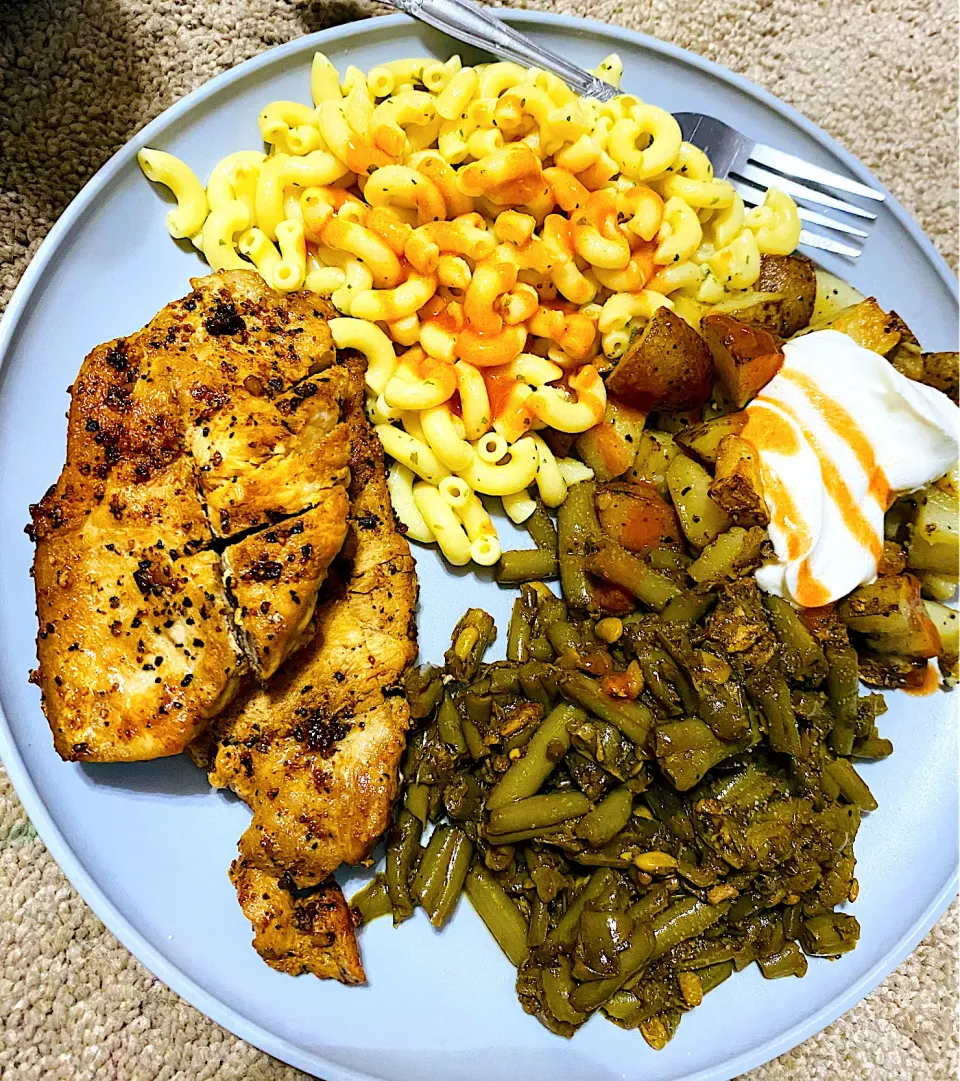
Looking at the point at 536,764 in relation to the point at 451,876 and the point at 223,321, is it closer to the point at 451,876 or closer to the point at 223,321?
the point at 451,876

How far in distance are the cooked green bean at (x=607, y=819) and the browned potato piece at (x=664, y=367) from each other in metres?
1.10

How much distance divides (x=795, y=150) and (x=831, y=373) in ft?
2.75

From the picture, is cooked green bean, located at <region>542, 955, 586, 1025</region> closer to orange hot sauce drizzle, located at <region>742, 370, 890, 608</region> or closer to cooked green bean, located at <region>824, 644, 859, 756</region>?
cooked green bean, located at <region>824, 644, 859, 756</region>

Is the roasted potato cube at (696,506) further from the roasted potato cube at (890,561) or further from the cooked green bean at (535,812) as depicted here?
the cooked green bean at (535,812)

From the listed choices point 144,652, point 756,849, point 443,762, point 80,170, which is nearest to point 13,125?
point 80,170

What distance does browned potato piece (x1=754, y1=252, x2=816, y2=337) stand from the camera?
96.0 inches

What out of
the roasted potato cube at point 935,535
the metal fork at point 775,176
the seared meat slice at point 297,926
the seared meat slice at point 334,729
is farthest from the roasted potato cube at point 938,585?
the seared meat slice at point 297,926

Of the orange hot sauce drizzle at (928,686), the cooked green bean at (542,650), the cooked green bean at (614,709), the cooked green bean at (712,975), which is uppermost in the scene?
the cooked green bean at (614,709)

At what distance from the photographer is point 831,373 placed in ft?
7.49

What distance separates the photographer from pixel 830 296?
2586 mm

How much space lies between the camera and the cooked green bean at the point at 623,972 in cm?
203

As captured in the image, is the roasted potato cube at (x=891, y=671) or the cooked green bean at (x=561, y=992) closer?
the cooked green bean at (x=561, y=992)

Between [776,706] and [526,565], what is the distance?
774 millimetres

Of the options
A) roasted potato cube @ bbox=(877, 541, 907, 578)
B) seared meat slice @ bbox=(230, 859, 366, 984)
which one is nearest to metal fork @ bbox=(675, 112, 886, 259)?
roasted potato cube @ bbox=(877, 541, 907, 578)
